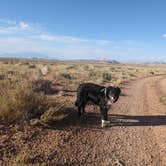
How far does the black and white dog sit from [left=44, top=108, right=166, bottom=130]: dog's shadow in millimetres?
336

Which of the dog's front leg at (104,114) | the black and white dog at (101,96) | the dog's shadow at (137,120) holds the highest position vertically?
the black and white dog at (101,96)

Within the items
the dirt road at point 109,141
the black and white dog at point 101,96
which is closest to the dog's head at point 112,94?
the black and white dog at point 101,96

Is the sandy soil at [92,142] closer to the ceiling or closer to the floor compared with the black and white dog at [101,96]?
closer to the floor

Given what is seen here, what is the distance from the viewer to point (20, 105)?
788 cm

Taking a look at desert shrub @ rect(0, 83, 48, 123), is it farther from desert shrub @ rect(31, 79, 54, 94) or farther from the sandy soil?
desert shrub @ rect(31, 79, 54, 94)

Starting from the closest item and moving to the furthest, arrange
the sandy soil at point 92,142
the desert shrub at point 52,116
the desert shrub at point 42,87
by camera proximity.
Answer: the sandy soil at point 92,142 < the desert shrub at point 52,116 < the desert shrub at point 42,87

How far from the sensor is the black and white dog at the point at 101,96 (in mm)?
8320

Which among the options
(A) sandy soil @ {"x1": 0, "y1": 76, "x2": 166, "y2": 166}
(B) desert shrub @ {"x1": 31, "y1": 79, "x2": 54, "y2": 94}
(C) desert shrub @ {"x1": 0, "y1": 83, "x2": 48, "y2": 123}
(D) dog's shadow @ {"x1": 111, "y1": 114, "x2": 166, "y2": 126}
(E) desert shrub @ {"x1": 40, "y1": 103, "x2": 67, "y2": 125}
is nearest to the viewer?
(A) sandy soil @ {"x1": 0, "y1": 76, "x2": 166, "y2": 166}

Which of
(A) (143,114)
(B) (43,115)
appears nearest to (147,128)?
(A) (143,114)

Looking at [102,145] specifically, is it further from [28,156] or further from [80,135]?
[28,156]

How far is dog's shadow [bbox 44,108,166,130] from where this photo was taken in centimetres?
826

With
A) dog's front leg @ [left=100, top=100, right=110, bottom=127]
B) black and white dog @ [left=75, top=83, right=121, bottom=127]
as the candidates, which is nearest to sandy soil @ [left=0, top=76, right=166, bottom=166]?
dog's front leg @ [left=100, top=100, right=110, bottom=127]

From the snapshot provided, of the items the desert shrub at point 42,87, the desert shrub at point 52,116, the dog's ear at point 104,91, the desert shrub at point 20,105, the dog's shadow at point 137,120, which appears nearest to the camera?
the desert shrub at point 20,105

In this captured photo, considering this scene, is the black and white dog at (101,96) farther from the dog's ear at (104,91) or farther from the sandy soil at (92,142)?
the sandy soil at (92,142)
